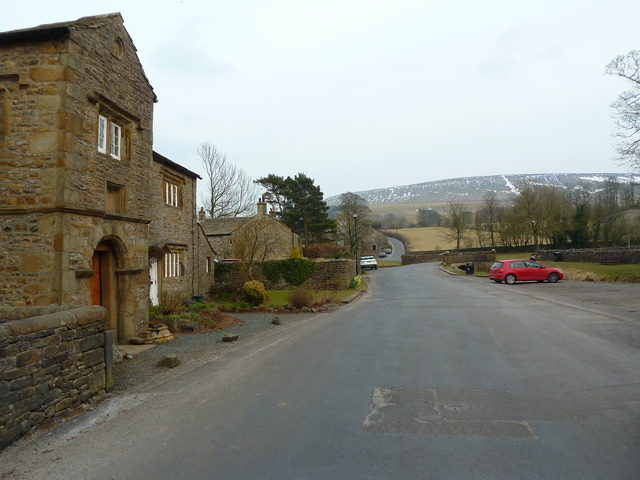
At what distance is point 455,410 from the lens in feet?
17.3

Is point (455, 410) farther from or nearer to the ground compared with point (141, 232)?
nearer to the ground

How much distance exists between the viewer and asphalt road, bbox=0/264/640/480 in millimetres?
3963

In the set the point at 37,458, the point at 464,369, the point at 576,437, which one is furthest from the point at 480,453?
the point at 37,458

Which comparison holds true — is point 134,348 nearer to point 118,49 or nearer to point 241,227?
point 118,49

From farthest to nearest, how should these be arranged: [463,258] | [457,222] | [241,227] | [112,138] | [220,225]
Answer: [457,222]
[463,258]
[220,225]
[241,227]
[112,138]

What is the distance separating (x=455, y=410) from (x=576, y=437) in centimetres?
129

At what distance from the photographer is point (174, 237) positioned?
2020cm

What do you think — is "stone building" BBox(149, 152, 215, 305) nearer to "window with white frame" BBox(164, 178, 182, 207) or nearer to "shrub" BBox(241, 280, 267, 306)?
"window with white frame" BBox(164, 178, 182, 207)

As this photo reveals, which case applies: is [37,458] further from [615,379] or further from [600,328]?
[600,328]

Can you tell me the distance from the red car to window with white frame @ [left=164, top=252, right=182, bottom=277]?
20220mm

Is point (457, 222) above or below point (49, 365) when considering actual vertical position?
above

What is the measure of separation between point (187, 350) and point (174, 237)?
10.6m

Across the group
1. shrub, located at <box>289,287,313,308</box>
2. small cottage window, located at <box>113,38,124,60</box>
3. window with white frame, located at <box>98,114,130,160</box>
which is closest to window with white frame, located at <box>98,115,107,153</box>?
window with white frame, located at <box>98,114,130,160</box>

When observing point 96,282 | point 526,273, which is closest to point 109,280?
point 96,282
